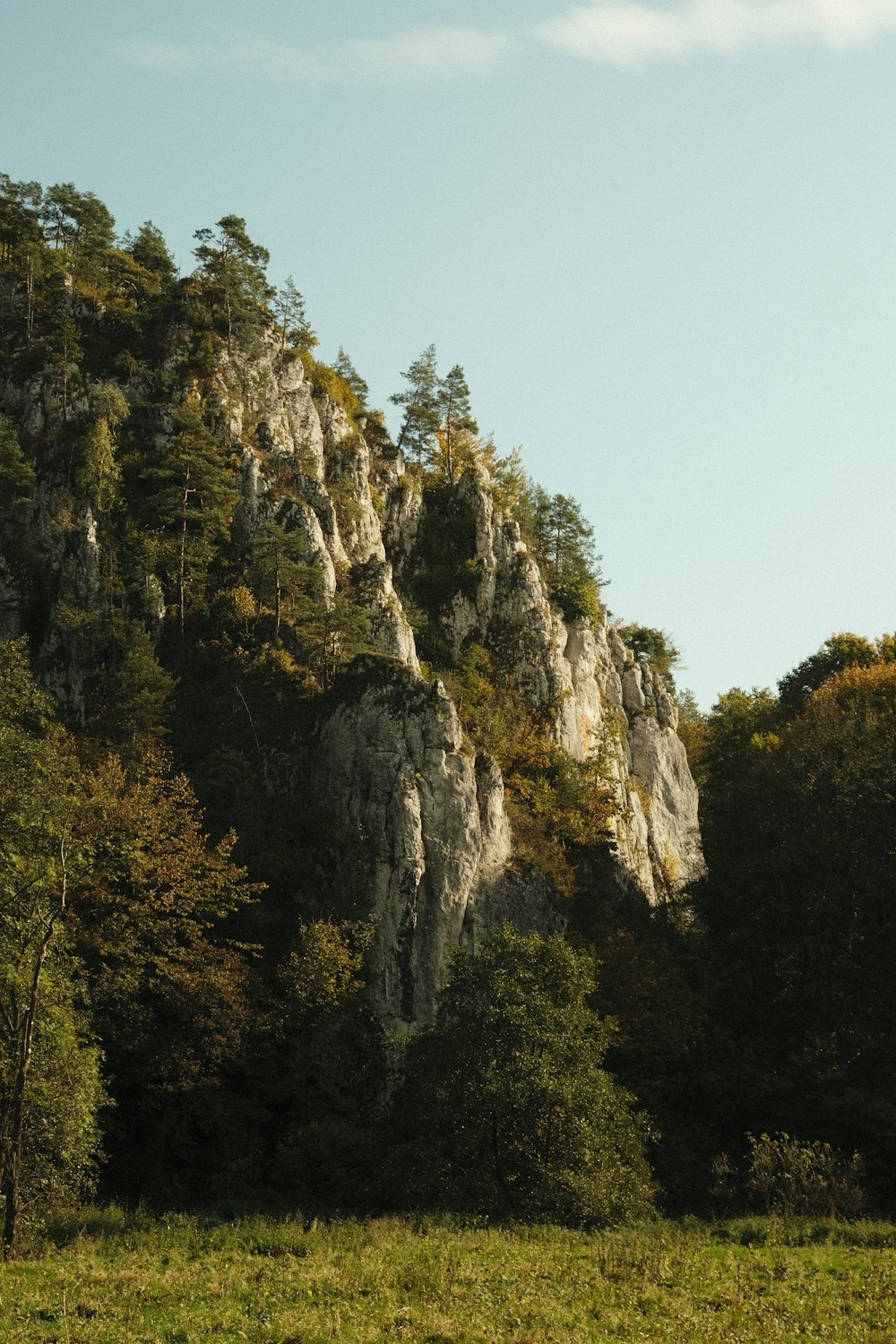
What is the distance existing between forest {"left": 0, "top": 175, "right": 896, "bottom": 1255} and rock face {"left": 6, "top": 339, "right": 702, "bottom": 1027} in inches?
12.3

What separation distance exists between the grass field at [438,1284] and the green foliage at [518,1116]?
2.60 m

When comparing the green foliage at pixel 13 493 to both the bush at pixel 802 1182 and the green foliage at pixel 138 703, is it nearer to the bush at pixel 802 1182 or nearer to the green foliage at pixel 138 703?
the green foliage at pixel 138 703

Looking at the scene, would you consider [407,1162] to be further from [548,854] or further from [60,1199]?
[548,854]

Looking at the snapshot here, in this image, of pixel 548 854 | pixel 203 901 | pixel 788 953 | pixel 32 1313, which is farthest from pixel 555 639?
pixel 32 1313

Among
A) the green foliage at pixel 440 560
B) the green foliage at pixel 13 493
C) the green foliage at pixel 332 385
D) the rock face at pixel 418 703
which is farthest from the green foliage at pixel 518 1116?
the green foliage at pixel 332 385

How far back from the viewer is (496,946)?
36.4 metres

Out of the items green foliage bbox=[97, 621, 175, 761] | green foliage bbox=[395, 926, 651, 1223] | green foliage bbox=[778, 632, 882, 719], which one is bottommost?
green foliage bbox=[395, 926, 651, 1223]

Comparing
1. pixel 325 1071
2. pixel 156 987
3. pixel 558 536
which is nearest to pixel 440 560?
pixel 558 536

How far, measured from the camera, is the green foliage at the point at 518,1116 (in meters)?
30.6

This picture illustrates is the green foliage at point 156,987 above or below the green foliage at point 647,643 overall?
below

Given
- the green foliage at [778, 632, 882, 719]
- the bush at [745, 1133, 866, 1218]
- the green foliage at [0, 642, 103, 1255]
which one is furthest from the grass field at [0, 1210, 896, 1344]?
the green foliage at [778, 632, 882, 719]

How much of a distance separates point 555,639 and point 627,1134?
108 ft

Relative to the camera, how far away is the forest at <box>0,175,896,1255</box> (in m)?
31.9

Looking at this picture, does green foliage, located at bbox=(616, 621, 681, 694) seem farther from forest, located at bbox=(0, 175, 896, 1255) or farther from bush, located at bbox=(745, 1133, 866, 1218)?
bush, located at bbox=(745, 1133, 866, 1218)
